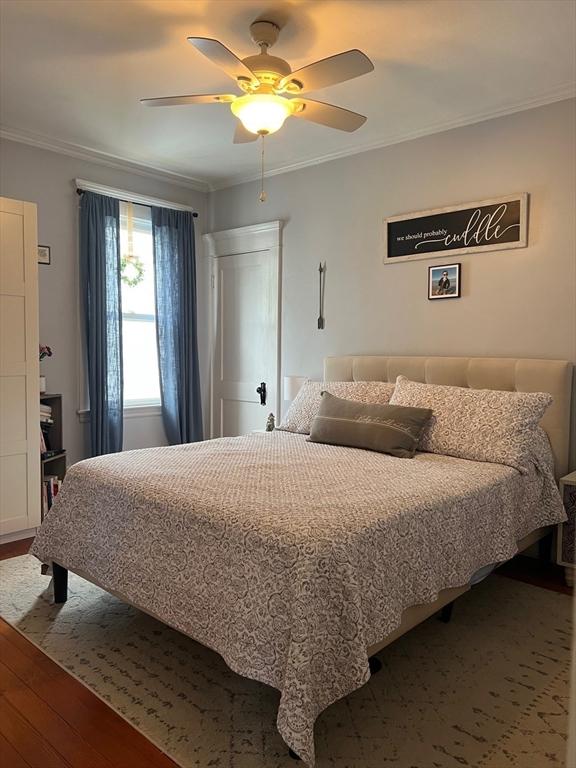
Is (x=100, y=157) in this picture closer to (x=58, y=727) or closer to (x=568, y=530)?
(x=58, y=727)

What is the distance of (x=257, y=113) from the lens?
2.53 meters

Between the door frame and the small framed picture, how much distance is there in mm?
1392

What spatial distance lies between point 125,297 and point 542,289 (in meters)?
3.15

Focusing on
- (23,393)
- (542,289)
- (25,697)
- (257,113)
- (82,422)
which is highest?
(257,113)

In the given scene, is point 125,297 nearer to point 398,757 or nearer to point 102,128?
point 102,128

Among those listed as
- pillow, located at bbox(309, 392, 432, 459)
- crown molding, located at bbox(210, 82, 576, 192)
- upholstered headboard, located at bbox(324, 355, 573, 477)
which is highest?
crown molding, located at bbox(210, 82, 576, 192)

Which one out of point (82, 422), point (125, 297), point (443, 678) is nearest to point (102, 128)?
point (125, 297)

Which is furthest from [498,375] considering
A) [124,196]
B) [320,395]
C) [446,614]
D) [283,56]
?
[124,196]

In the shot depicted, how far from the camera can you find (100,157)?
446 centimetres

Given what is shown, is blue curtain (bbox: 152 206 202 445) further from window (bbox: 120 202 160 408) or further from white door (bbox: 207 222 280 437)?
white door (bbox: 207 222 280 437)

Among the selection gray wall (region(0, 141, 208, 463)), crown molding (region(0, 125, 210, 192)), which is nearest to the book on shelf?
gray wall (region(0, 141, 208, 463))

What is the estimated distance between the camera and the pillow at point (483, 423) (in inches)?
113

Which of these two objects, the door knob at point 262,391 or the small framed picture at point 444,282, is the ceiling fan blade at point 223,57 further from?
the door knob at point 262,391

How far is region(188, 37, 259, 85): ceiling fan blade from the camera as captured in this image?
2.18 metres
